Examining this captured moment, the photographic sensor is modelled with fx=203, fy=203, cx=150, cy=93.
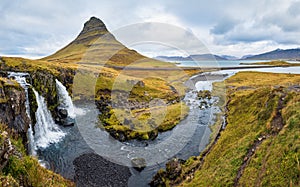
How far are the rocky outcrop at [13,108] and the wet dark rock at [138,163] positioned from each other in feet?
53.5

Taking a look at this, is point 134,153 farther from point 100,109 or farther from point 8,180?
point 100,109

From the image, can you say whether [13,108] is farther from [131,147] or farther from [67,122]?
[131,147]

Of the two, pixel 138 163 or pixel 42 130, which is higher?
pixel 42 130

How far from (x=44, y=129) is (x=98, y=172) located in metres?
17.6

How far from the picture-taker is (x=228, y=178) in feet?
66.4

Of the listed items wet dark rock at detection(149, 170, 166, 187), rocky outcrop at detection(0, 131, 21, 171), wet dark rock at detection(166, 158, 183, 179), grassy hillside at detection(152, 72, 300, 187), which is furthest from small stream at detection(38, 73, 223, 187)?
rocky outcrop at detection(0, 131, 21, 171)

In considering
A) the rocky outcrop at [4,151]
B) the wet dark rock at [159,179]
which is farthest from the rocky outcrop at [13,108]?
the wet dark rock at [159,179]

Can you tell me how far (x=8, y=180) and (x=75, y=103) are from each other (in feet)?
206

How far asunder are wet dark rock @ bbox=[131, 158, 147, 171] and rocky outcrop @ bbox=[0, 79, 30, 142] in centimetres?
1631

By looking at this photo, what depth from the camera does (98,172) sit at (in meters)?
28.4

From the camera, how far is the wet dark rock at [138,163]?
97.2 ft

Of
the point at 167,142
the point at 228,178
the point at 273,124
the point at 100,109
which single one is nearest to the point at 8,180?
the point at 228,178

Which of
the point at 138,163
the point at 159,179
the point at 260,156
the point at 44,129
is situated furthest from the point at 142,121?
the point at 260,156

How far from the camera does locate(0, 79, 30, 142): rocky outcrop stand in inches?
1087
